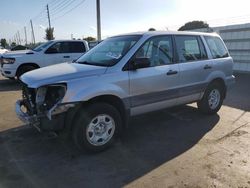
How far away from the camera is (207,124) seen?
5.73 meters

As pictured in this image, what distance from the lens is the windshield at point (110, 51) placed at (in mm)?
4625

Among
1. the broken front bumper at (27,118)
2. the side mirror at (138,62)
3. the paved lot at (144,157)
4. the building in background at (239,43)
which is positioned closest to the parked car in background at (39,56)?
the paved lot at (144,157)

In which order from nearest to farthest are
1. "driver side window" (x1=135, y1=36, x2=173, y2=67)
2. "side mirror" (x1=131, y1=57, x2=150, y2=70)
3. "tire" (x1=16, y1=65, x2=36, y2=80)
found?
"side mirror" (x1=131, y1=57, x2=150, y2=70) → "driver side window" (x1=135, y1=36, x2=173, y2=67) → "tire" (x1=16, y1=65, x2=36, y2=80)

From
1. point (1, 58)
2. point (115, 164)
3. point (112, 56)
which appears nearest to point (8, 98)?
point (1, 58)

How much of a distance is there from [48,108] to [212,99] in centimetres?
394

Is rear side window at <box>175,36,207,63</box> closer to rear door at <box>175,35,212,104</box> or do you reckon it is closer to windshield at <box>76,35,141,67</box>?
rear door at <box>175,35,212,104</box>

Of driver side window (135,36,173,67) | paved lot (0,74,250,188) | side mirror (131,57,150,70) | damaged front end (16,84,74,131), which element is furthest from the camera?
driver side window (135,36,173,67)

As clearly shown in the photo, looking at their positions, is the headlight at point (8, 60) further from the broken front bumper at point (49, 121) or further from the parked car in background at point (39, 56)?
the broken front bumper at point (49, 121)

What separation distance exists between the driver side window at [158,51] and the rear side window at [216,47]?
1.35 metres

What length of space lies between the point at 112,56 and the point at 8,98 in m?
5.00

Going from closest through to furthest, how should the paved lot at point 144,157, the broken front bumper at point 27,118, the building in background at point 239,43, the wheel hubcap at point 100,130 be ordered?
the paved lot at point 144,157
the broken front bumper at point 27,118
the wheel hubcap at point 100,130
the building in background at point 239,43

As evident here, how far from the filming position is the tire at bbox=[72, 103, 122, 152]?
13.3 feet

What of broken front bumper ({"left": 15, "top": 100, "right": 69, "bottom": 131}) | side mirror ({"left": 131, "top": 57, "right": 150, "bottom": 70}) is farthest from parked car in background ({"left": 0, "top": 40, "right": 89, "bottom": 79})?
broken front bumper ({"left": 15, "top": 100, "right": 69, "bottom": 131})

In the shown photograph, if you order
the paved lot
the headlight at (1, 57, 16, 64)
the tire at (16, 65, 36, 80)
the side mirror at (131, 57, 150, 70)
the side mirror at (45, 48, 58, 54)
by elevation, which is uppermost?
the side mirror at (45, 48, 58, 54)
